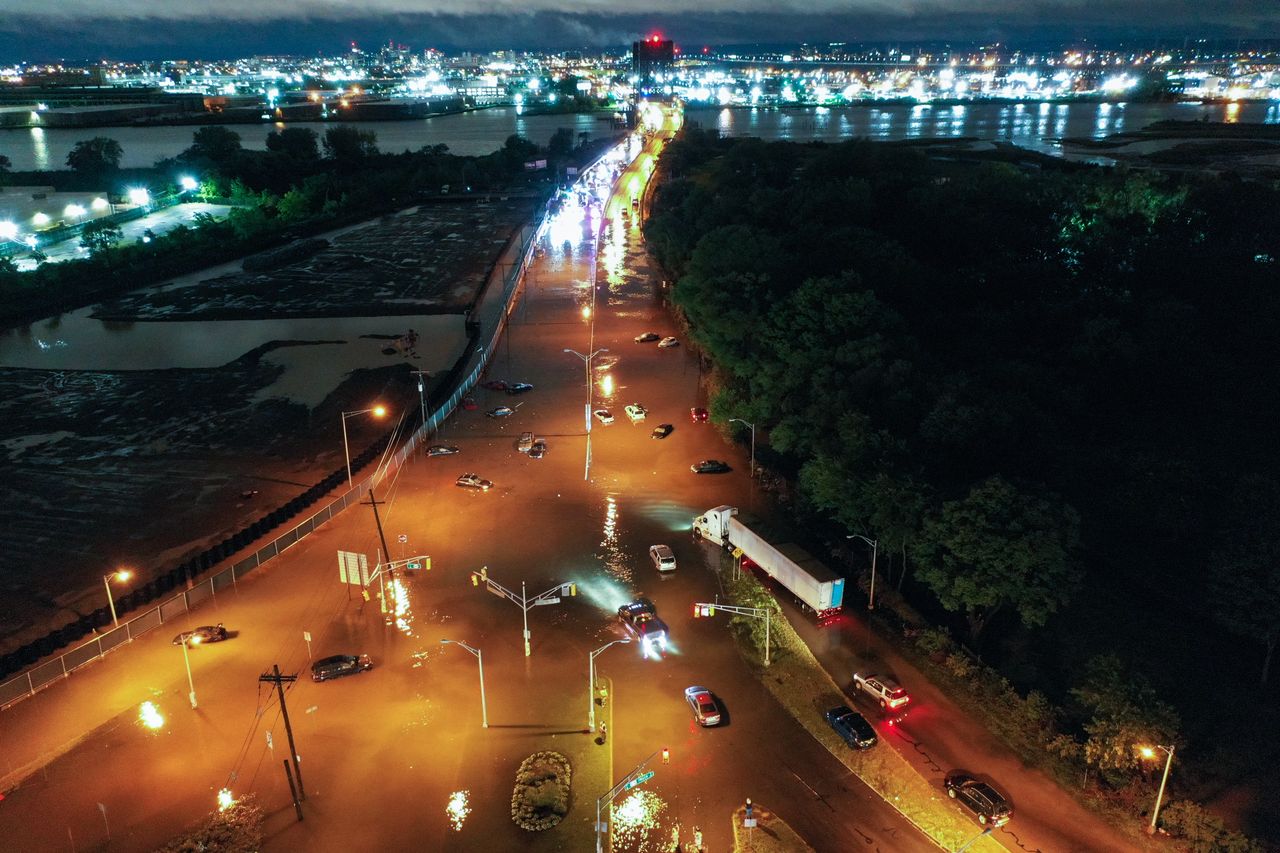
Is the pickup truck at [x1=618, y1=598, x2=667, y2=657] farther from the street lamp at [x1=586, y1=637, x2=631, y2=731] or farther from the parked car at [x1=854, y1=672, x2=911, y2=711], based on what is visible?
the parked car at [x1=854, y1=672, x2=911, y2=711]

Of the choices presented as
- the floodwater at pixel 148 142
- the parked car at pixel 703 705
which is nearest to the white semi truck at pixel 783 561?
the parked car at pixel 703 705

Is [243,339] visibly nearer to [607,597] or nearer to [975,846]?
[607,597]

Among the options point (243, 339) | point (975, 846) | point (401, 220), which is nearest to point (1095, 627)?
point (975, 846)

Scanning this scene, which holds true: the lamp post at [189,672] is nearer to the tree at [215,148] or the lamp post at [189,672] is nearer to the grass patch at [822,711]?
the grass patch at [822,711]

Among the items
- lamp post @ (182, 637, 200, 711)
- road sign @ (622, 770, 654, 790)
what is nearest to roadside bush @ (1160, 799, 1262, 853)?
road sign @ (622, 770, 654, 790)

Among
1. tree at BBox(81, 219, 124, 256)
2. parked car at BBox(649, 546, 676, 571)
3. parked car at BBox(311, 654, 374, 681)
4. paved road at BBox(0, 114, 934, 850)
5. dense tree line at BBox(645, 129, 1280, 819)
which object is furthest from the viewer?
tree at BBox(81, 219, 124, 256)
